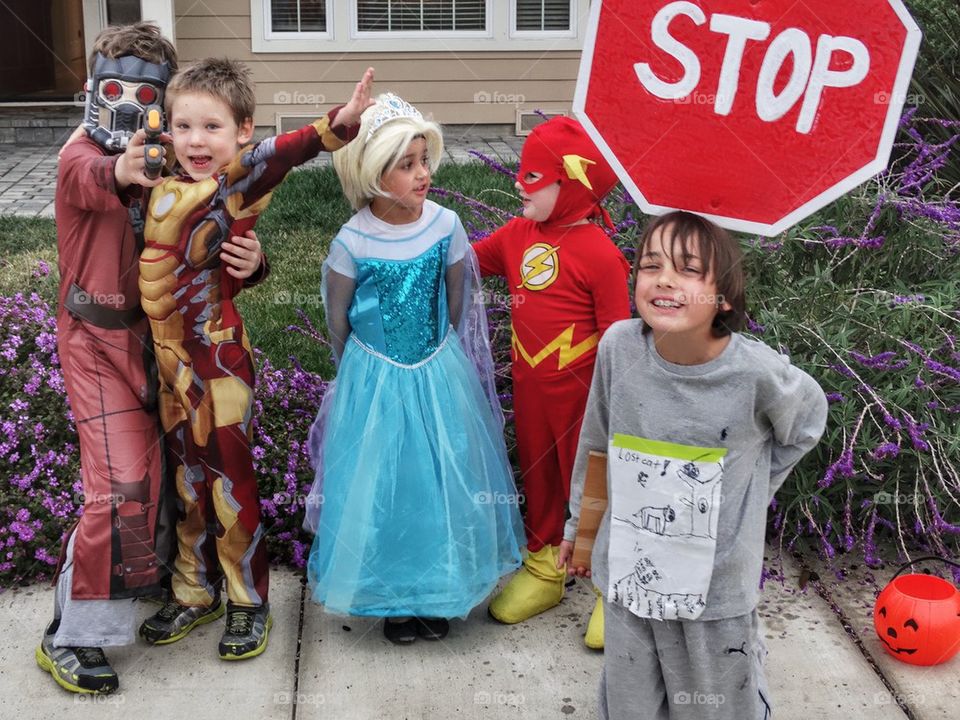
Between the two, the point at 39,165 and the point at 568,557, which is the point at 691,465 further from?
the point at 39,165

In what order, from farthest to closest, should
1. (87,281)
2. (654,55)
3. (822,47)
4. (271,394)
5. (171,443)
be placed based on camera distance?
1. (271,394)
2. (171,443)
3. (87,281)
4. (654,55)
5. (822,47)

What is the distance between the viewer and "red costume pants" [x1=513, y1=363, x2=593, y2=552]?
335 centimetres

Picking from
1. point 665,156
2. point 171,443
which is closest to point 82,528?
point 171,443

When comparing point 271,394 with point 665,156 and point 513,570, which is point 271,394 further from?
point 665,156

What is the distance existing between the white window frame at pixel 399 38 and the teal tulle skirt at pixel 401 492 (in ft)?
26.6

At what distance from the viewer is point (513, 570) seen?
3.61 meters

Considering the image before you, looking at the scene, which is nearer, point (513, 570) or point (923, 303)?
point (513, 570)

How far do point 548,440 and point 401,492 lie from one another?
484 millimetres

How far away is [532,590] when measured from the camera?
3.56 m

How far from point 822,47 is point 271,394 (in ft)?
8.86

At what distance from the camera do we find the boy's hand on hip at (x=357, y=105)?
273cm

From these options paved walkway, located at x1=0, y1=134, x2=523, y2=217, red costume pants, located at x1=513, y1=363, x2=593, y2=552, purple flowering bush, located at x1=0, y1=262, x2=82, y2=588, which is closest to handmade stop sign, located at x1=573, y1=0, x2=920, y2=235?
red costume pants, located at x1=513, y1=363, x2=593, y2=552

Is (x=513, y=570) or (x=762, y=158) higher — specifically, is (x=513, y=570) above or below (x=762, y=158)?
below

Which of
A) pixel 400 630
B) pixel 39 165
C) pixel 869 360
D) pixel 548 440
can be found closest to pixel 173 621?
pixel 400 630
